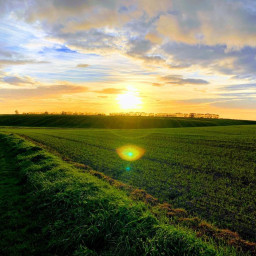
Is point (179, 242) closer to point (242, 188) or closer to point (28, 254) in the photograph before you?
point (28, 254)

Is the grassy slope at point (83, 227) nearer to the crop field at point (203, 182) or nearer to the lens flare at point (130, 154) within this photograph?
the crop field at point (203, 182)

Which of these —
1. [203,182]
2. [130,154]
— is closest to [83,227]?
[203,182]

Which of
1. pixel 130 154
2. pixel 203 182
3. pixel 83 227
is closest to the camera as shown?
pixel 83 227

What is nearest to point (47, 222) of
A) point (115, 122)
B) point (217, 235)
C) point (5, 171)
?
point (217, 235)

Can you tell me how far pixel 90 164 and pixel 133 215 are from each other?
11223 millimetres

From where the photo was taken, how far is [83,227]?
6477 mm

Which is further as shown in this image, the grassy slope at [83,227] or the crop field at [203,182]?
the crop field at [203,182]

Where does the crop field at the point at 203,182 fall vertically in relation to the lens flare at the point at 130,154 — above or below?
below

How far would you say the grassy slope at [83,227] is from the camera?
5.43 m

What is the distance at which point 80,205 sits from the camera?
7773mm

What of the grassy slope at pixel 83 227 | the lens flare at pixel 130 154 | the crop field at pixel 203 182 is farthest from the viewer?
the lens flare at pixel 130 154

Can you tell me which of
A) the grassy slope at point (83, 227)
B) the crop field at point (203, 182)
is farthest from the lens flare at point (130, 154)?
the grassy slope at point (83, 227)

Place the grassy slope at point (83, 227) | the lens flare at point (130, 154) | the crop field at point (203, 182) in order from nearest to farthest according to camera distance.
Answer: the grassy slope at point (83, 227) < the crop field at point (203, 182) < the lens flare at point (130, 154)

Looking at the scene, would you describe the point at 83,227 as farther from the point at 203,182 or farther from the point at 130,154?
the point at 130,154
